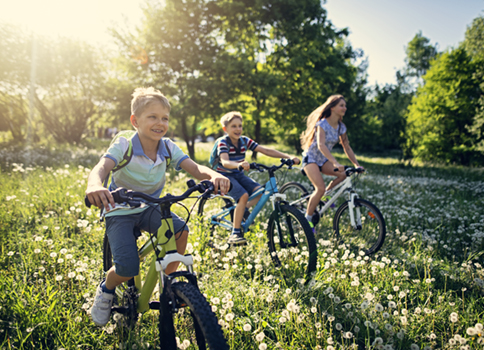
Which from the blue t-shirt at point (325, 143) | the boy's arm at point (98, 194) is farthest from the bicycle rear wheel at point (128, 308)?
the blue t-shirt at point (325, 143)

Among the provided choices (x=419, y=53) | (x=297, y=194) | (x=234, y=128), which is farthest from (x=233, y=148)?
(x=419, y=53)

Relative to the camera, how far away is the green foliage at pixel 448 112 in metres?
18.3

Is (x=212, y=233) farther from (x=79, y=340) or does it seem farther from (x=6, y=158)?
(x=6, y=158)

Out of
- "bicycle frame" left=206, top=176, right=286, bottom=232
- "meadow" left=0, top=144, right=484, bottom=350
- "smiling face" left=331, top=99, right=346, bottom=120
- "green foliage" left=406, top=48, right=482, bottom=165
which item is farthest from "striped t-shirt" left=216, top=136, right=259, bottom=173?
"green foliage" left=406, top=48, right=482, bottom=165

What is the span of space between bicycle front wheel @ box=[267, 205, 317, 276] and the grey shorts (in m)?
1.62

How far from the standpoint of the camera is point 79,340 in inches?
94.7

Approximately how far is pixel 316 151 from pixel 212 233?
8.23 feet

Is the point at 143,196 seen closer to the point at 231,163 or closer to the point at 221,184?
the point at 221,184

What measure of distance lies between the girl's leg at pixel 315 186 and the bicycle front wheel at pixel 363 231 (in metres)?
0.41

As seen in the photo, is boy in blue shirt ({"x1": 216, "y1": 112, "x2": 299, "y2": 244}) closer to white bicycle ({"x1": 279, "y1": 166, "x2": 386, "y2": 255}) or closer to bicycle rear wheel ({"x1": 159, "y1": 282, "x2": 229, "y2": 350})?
white bicycle ({"x1": 279, "y1": 166, "x2": 386, "y2": 255})

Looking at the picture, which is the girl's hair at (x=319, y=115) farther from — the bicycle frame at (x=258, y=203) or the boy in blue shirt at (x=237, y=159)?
the bicycle frame at (x=258, y=203)

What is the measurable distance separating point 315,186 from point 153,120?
11.2 feet

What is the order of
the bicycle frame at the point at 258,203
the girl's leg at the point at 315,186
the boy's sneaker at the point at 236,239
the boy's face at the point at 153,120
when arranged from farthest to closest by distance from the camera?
1. the girl's leg at the point at 315,186
2. the boy's sneaker at the point at 236,239
3. the bicycle frame at the point at 258,203
4. the boy's face at the point at 153,120

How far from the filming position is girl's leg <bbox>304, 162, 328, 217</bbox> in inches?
193
